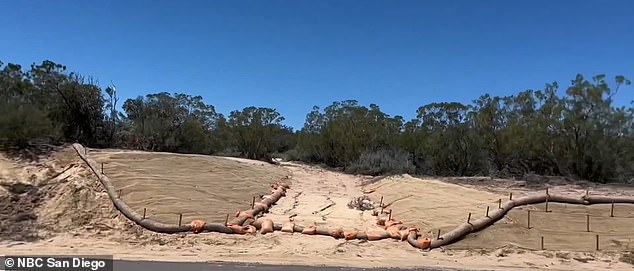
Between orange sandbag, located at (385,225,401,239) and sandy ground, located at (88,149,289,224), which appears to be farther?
sandy ground, located at (88,149,289,224)

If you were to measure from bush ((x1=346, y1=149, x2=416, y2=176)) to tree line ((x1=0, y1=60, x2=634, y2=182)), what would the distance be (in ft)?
0.21

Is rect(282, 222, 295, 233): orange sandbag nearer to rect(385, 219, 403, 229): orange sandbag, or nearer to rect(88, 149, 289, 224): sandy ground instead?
rect(88, 149, 289, 224): sandy ground

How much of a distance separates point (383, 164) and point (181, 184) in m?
14.7

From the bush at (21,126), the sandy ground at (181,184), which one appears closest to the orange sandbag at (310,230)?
the sandy ground at (181,184)

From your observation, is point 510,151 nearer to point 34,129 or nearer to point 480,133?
point 480,133

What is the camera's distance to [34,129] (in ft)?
59.9

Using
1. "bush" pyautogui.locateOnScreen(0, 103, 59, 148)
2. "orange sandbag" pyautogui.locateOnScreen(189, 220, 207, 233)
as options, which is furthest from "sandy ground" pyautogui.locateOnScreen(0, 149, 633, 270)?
"bush" pyautogui.locateOnScreen(0, 103, 59, 148)

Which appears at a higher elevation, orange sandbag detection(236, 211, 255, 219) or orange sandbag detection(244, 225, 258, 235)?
orange sandbag detection(236, 211, 255, 219)

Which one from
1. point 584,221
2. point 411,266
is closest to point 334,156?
point 584,221

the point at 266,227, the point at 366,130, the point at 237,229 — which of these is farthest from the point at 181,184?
the point at 366,130

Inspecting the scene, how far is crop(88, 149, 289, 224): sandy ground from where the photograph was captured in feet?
45.2

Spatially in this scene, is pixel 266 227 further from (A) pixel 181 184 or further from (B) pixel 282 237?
(A) pixel 181 184

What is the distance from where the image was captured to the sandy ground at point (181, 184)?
1379cm

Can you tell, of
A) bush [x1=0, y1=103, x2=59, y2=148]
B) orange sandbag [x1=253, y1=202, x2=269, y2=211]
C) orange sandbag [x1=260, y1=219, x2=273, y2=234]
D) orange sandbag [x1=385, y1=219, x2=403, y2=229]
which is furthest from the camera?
bush [x1=0, y1=103, x2=59, y2=148]
